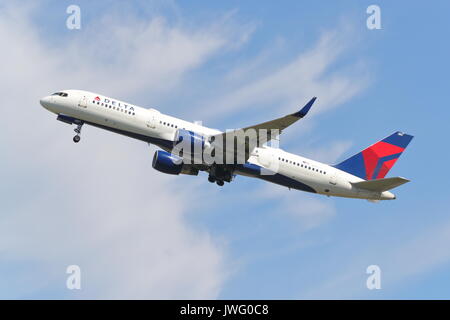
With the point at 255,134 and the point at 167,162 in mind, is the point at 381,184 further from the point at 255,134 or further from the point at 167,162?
the point at 167,162

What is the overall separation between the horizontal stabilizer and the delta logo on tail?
2345mm

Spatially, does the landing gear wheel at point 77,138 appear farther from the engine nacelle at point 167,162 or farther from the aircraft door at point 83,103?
the engine nacelle at point 167,162

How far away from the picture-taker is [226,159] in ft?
183

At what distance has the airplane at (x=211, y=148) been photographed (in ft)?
180

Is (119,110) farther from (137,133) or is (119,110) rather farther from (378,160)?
(378,160)

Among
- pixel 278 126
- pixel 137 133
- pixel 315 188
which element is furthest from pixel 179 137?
pixel 315 188

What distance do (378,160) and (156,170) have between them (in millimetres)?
19293

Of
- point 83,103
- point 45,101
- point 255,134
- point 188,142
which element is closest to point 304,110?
point 255,134

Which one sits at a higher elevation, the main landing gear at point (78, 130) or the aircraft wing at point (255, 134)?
the main landing gear at point (78, 130)

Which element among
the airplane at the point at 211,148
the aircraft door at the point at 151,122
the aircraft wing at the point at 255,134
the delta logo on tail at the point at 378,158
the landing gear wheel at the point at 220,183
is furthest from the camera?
the delta logo on tail at the point at 378,158

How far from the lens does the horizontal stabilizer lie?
185ft

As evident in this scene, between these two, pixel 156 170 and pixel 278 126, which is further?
pixel 156 170

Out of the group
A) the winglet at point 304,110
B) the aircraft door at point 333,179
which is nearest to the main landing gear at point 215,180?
the aircraft door at point 333,179

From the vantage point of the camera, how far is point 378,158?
2489 inches
